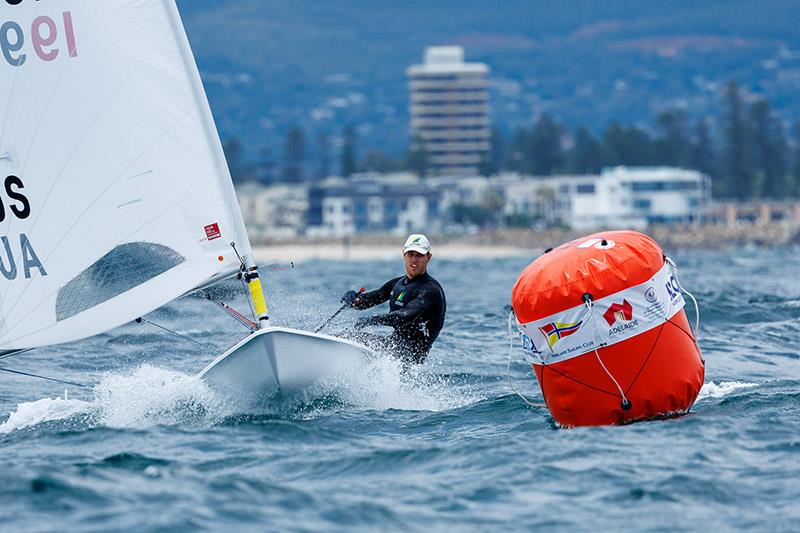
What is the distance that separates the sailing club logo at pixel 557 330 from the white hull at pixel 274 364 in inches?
62.3

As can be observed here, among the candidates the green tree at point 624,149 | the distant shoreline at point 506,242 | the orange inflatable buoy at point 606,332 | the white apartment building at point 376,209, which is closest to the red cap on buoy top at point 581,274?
the orange inflatable buoy at point 606,332

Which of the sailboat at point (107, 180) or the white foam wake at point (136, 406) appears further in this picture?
the sailboat at point (107, 180)

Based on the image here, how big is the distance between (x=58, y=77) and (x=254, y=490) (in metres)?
3.88

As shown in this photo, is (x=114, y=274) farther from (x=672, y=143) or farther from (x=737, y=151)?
(x=672, y=143)

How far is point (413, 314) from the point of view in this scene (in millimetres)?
10414

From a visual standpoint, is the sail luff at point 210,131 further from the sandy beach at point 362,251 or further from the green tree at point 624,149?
the green tree at point 624,149

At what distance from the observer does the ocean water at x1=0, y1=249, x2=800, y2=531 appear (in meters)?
7.10

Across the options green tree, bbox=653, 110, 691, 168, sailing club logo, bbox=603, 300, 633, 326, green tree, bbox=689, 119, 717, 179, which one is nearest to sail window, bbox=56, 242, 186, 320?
sailing club logo, bbox=603, 300, 633, 326

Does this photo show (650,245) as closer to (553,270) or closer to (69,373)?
(553,270)

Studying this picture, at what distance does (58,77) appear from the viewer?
10023mm

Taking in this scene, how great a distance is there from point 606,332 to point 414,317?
1.97 metres

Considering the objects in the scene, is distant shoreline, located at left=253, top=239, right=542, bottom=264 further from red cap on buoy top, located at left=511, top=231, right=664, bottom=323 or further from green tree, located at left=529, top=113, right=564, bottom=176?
red cap on buoy top, located at left=511, top=231, right=664, bottom=323

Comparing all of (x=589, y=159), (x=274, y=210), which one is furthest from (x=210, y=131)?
A: (x=589, y=159)

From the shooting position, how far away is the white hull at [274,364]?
9.51 m
